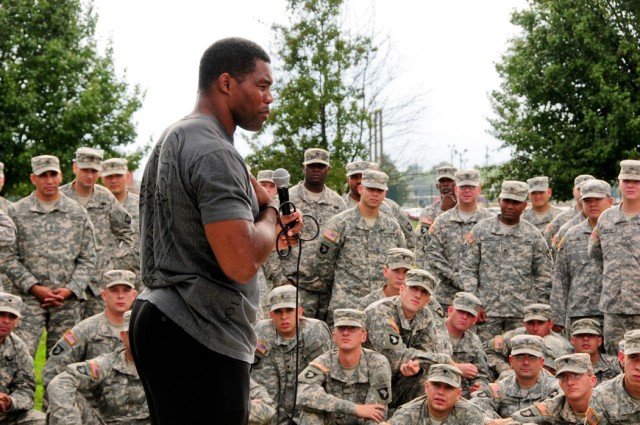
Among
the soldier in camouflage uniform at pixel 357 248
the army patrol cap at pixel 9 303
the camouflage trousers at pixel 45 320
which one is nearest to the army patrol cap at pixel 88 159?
the camouflage trousers at pixel 45 320

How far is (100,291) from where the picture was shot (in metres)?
8.37

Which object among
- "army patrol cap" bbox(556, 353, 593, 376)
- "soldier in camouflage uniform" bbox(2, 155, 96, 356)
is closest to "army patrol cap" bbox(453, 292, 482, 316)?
"army patrol cap" bbox(556, 353, 593, 376)

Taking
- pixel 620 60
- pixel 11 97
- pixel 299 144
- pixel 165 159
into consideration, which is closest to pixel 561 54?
pixel 620 60

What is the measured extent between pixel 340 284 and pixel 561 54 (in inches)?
655

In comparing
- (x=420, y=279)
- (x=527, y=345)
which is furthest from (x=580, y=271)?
(x=420, y=279)

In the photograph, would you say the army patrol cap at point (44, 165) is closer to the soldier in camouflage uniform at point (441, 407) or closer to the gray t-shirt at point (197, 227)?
the soldier in camouflage uniform at point (441, 407)

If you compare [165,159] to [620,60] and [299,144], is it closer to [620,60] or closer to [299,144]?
[299,144]

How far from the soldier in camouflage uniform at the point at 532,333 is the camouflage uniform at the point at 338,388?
146 centimetres

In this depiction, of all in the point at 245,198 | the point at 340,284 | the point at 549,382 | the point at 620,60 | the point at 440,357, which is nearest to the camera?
the point at 245,198

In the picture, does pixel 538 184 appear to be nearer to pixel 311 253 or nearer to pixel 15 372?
pixel 311 253

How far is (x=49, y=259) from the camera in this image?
795cm

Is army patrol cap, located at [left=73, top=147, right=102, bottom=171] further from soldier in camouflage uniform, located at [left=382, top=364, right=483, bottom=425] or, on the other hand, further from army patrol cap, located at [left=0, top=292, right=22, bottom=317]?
soldier in camouflage uniform, located at [left=382, top=364, right=483, bottom=425]

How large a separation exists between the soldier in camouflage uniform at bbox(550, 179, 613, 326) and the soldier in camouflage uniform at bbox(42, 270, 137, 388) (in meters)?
3.50

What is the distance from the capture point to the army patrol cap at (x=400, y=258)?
Answer: 7.76 metres
